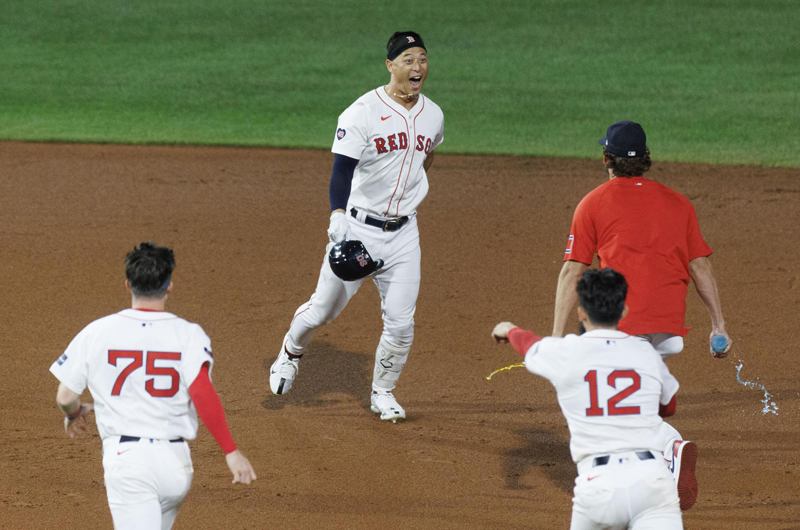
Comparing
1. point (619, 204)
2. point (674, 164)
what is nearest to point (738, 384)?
point (619, 204)

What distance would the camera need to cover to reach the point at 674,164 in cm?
1157

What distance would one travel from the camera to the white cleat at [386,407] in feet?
19.8

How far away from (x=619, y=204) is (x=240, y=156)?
309 inches

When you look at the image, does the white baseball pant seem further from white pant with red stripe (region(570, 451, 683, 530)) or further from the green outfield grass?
the green outfield grass

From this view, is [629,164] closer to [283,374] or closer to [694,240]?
[694,240]

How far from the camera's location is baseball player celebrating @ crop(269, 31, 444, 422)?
18.9ft

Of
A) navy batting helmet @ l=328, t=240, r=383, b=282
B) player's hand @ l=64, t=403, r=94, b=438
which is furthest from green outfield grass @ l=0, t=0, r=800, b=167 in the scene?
player's hand @ l=64, t=403, r=94, b=438

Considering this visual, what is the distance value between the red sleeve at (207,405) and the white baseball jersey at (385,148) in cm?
238

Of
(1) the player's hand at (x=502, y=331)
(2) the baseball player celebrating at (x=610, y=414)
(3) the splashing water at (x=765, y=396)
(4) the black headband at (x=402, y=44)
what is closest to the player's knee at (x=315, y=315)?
(4) the black headband at (x=402, y=44)

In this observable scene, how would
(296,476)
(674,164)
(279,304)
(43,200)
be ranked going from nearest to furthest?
(296,476)
(279,304)
(43,200)
(674,164)

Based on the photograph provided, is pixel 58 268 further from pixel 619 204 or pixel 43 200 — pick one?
pixel 619 204

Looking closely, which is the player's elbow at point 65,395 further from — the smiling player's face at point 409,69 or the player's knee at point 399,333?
the smiling player's face at point 409,69

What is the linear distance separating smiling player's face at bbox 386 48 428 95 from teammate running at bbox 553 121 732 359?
4.82 ft

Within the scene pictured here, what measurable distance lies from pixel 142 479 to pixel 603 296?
1859mm
